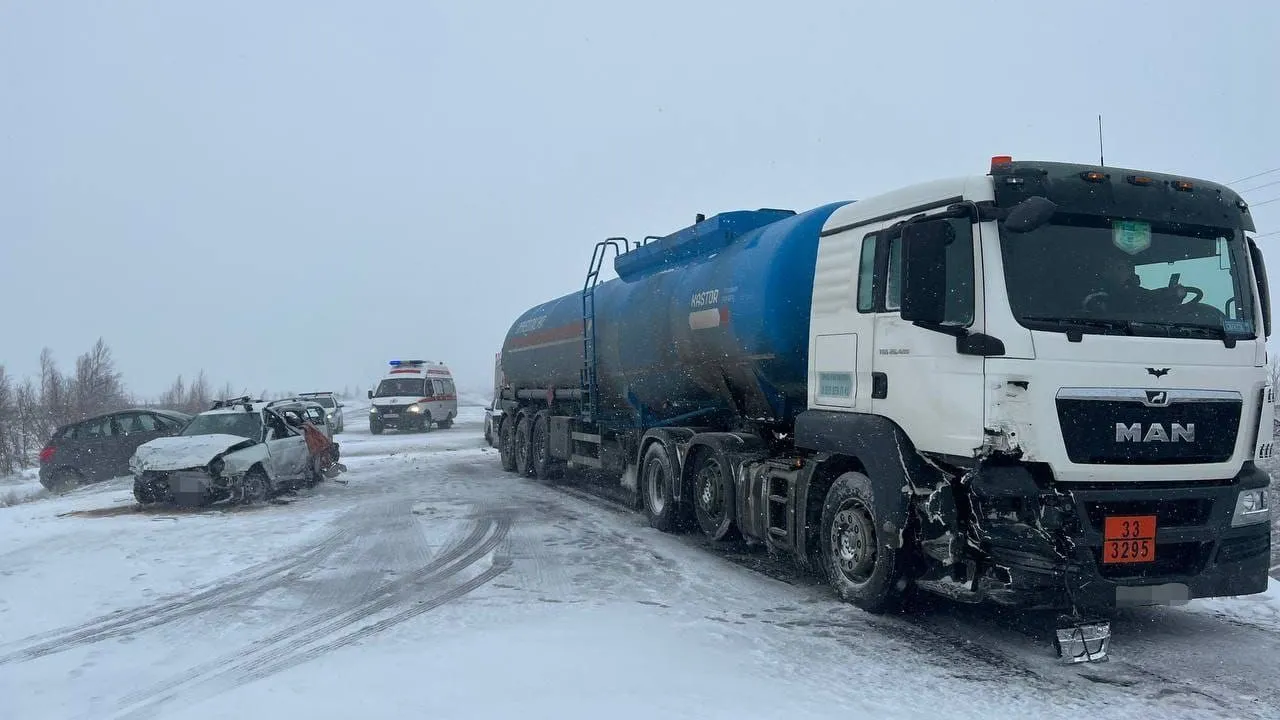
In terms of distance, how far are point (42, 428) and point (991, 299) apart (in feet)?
128

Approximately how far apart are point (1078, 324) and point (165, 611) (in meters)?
7.34

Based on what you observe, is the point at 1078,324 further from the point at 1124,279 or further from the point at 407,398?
the point at 407,398

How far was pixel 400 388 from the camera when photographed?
34000 mm

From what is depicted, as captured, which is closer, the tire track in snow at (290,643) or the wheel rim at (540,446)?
the tire track in snow at (290,643)

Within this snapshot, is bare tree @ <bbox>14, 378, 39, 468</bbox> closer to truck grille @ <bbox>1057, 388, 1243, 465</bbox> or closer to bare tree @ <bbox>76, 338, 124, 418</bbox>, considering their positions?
bare tree @ <bbox>76, 338, 124, 418</bbox>

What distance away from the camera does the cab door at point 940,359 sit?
5891mm

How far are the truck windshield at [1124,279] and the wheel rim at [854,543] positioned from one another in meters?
2.03

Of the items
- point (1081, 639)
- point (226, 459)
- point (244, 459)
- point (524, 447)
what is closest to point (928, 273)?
point (1081, 639)

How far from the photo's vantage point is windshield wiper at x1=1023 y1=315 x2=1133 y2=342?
575 cm

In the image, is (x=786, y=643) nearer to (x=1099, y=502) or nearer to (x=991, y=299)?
(x=1099, y=502)

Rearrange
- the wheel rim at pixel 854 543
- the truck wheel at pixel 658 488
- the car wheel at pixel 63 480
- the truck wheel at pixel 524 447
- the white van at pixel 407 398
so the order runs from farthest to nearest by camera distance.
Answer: the white van at pixel 407 398
the car wheel at pixel 63 480
the truck wheel at pixel 524 447
the truck wheel at pixel 658 488
the wheel rim at pixel 854 543

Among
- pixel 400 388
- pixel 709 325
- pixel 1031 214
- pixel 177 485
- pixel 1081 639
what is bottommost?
pixel 1081 639

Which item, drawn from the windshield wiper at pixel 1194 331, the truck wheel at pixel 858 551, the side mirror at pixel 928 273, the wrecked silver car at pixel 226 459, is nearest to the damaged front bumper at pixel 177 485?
the wrecked silver car at pixel 226 459

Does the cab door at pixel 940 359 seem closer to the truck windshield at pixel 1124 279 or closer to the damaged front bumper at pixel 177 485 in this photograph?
the truck windshield at pixel 1124 279
